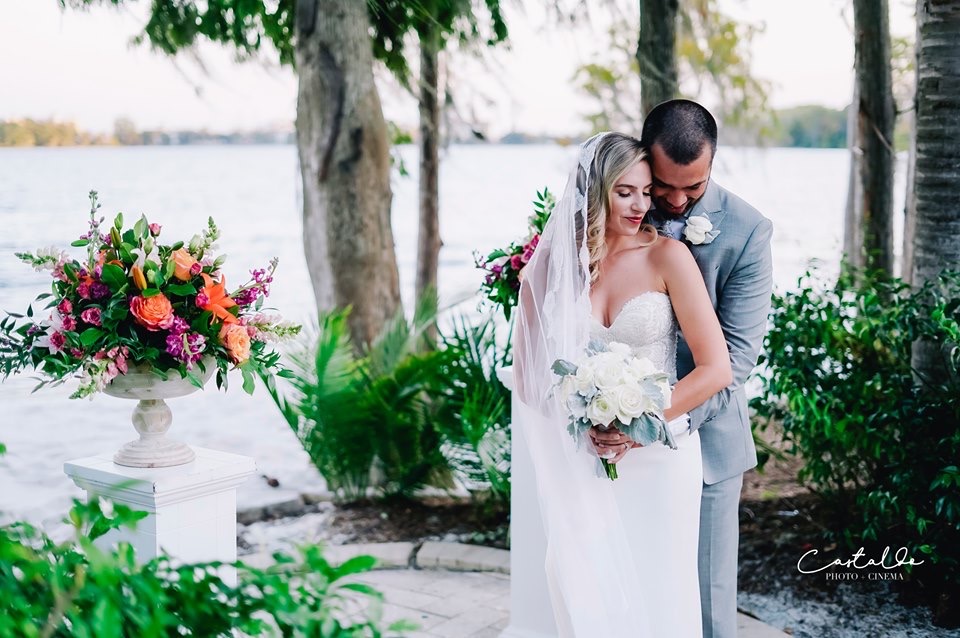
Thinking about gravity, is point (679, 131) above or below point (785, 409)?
above

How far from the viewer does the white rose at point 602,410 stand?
2.78 metres

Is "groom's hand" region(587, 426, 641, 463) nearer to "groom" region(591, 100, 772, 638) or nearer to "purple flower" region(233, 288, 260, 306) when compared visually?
"groom" region(591, 100, 772, 638)

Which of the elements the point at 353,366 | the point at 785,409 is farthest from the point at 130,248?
the point at 785,409

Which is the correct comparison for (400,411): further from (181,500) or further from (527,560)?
(181,500)

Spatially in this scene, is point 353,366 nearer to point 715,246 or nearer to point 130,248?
point 130,248

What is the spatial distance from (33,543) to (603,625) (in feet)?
6.62

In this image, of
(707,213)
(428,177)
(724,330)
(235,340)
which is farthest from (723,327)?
(428,177)

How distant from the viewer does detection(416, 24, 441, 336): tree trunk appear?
8.73 metres

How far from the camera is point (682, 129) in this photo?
2.97 m

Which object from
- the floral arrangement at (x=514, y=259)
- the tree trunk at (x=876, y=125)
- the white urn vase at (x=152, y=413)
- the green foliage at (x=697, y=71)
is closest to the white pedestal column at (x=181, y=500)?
the white urn vase at (x=152, y=413)

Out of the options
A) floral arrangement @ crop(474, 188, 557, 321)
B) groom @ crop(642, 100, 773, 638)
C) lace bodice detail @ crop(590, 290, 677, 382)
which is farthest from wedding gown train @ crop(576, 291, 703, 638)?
floral arrangement @ crop(474, 188, 557, 321)

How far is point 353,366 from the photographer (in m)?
5.65

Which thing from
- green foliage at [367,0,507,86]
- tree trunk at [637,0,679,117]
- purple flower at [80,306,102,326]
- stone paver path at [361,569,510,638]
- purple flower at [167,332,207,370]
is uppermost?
green foliage at [367,0,507,86]

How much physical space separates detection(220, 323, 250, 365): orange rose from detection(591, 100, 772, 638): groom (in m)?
1.42
